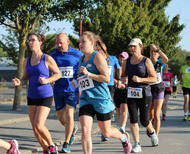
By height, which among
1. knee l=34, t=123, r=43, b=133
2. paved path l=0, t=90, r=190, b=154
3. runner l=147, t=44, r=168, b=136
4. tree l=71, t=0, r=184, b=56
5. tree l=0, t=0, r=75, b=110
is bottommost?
paved path l=0, t=90, r=190, b=154

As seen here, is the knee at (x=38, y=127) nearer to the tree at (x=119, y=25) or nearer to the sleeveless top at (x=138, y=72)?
the sleeveless top at (x=138, y=72)

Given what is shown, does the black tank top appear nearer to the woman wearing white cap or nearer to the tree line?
the woman wearing white cap

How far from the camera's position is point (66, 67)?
769 cm

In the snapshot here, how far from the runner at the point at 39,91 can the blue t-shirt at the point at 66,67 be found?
1059mm

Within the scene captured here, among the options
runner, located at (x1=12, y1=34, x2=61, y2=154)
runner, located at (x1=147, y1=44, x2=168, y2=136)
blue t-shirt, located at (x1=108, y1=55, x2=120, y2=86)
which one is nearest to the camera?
runner, located at (x1=12, y1=34, x2=61, y2=154)

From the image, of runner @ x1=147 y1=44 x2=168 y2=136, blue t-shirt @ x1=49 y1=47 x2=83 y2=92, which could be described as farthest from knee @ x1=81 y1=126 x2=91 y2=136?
runner @ x1=147 y1=44 x2=168 y2=136

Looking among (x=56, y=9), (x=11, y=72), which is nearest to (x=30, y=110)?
(x=56, y=9)

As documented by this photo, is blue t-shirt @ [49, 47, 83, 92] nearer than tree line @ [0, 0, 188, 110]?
Yes

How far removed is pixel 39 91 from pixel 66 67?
1.37 meters

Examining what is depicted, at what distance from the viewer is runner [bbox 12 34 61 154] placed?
638cm

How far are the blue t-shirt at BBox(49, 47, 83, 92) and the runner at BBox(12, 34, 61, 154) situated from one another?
1.06 metres

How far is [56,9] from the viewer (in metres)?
14.7

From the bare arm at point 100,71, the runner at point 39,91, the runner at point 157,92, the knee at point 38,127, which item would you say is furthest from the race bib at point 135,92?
the knee at point 38,127

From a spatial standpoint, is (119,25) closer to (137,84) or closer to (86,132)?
(137,84)
